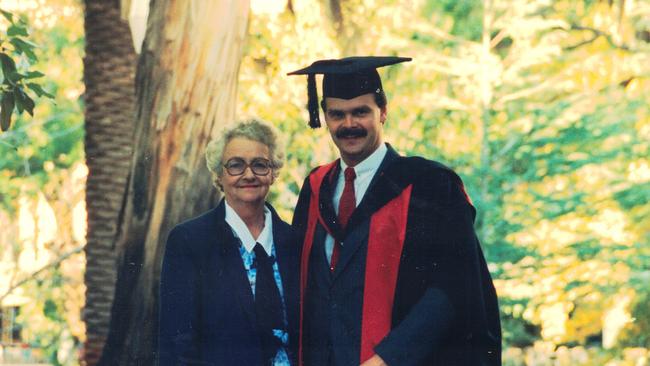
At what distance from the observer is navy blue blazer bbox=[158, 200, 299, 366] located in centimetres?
345

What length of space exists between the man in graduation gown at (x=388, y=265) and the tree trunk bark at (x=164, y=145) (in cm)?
188

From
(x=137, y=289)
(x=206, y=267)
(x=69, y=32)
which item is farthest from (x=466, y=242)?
(x=69, y=32)

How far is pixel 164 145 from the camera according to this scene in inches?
208

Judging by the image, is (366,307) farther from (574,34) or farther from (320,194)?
(574,34)

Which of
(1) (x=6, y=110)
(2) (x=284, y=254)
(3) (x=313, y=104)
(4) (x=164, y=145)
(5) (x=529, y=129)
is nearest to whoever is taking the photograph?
(2) (x=284, y=254)

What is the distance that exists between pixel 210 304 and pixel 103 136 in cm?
410

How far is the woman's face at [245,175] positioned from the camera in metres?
3.53

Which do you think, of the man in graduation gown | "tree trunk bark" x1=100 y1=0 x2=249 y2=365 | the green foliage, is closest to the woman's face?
the man in graduation gown

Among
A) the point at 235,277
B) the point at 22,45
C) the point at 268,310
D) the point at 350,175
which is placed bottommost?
the point at 268,310

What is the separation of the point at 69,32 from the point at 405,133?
285 inches

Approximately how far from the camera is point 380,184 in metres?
3.42

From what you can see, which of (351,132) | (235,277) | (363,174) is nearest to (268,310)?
(235,277)

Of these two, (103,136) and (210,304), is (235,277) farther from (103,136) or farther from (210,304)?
(103,136)

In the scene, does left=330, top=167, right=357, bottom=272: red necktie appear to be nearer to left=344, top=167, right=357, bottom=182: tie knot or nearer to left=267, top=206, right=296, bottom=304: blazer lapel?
left=344, top=167, right=357, bottom=182: tie knot
